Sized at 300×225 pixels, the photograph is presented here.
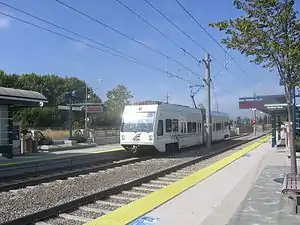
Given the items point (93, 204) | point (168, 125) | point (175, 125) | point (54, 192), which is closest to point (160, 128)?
point (168, 125)

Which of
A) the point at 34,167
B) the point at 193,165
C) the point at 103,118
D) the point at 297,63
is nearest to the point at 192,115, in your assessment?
the point at 193,165

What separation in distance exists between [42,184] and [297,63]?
8.59 meters

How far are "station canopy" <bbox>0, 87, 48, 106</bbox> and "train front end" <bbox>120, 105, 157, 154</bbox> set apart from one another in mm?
5472

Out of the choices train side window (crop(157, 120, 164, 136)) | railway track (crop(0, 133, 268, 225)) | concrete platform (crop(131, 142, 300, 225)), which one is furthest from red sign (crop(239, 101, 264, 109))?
concrete platform (crop(131, 142, 300, 225))

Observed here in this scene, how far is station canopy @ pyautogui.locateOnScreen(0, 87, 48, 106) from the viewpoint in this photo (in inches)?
873

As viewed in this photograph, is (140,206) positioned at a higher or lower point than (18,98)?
lower

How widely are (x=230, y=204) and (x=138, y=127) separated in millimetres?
14886

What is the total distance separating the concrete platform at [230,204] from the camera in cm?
730

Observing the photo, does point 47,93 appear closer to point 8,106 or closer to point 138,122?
point 8,106

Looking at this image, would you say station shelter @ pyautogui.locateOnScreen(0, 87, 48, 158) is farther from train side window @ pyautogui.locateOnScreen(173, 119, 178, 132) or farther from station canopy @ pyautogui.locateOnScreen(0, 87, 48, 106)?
train side window @ pyautogui.locateOnScreen(173, 119, 178, 132)

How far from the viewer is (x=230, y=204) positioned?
8695 mm

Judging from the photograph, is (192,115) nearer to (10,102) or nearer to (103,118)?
(10,102)

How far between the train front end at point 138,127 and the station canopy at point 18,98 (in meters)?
5.47

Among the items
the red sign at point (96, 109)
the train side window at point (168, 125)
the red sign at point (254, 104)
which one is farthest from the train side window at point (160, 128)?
the red sign at point (96, 109)
